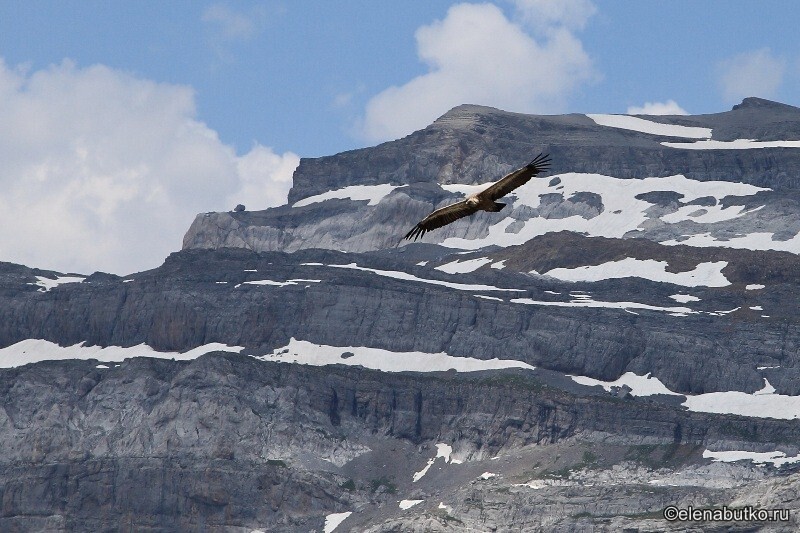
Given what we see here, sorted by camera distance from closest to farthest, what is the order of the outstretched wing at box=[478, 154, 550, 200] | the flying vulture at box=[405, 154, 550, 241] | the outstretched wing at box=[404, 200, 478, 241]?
the outstretched wing at box=[478, 154, 550, 200], the flying vulture at box=[405, 154, 550, 241], the outstretched wing at box=[404, 200, 478, 241]

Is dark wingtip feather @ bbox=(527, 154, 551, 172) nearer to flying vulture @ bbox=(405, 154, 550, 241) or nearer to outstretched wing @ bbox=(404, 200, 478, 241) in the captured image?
flying vulture @ bbox=(405, 154, 550, 241)

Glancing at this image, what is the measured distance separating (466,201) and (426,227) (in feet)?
4.53

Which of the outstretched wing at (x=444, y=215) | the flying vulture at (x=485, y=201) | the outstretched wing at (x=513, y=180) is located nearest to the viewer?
the outstretched wing at (x=513, y=180)

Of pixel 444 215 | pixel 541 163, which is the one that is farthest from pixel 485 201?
pixel 541 163

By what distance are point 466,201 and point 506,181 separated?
5.52 feet

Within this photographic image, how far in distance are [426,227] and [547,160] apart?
4272mm

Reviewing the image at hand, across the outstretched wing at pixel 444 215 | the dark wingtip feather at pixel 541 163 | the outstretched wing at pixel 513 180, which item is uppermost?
the dark wingtip feather at pixel 541 163

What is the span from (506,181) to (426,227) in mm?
2186

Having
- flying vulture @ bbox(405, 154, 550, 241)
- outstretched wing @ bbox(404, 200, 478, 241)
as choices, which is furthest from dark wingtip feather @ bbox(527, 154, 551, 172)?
outstretched wing @ bbox(404, 200, 478, 241)

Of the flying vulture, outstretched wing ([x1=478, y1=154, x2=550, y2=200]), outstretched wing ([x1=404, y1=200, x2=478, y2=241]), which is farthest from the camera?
outstretched wing ([x1=404, y1=200, x2=478, y2=241])

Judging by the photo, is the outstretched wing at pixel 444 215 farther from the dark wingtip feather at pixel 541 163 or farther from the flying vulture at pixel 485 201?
the dark wingtip feather at pixel 541 163

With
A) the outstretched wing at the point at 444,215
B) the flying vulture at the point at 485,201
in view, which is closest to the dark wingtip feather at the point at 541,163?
the flying vulture at the point at 485,201

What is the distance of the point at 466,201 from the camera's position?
51.8m

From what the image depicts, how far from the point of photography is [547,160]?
53.6 metres
